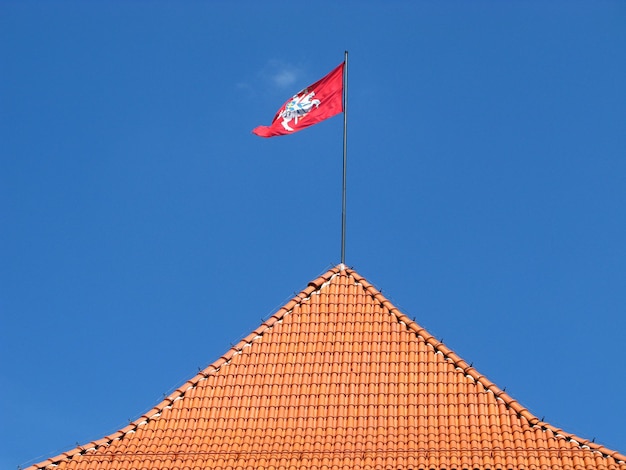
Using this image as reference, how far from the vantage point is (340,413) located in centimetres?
1838

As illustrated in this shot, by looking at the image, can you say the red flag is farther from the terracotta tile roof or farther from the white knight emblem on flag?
the terracotta tile roof

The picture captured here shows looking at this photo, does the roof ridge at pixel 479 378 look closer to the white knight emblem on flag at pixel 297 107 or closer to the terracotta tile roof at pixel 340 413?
the terracotta tile roof at pixel 340 413

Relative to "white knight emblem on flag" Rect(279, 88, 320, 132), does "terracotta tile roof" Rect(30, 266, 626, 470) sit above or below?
below

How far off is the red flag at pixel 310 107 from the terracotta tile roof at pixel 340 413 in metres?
5.09

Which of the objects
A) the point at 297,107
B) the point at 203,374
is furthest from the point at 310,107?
the point at 203,374

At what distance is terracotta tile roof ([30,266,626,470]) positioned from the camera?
Answer: 17.3 m

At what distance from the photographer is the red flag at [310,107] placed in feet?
79.2

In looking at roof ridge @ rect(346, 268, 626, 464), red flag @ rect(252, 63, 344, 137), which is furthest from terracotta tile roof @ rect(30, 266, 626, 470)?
red flag @ rect(252, 63, 344, 137)

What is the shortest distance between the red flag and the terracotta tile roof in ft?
16.7

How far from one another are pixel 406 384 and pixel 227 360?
362cm

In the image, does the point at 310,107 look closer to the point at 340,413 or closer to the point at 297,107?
the point at 297,107

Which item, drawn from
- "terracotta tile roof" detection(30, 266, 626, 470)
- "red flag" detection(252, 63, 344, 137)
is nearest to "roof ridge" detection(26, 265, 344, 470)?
"terracotta tile roof" detection(30, 266, 626, 470)

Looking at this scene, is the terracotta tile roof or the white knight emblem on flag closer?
the terracotta tile roof

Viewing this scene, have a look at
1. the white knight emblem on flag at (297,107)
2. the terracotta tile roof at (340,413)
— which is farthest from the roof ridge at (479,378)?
the white knight emblem on flag at (297,107)
